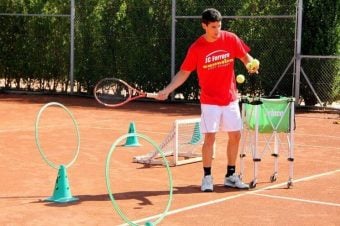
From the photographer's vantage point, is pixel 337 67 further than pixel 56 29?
No

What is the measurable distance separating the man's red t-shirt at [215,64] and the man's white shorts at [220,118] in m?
0.06

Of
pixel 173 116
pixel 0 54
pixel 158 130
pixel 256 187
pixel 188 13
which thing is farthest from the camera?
pixel 0 54

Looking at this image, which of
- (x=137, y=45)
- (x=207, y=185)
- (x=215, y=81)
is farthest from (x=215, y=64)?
(x=137, y=45)

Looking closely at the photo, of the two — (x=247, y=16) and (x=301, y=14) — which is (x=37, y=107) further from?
(x=301, y=14)

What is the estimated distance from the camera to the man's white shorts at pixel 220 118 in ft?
27.1

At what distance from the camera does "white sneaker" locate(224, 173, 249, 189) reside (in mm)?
8422

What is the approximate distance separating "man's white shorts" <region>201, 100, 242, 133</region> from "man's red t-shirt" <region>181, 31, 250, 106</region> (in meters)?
0.06

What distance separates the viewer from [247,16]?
18797mm

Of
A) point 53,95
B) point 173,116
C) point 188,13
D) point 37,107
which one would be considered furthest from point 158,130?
point 53,95

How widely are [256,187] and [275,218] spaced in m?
1.55

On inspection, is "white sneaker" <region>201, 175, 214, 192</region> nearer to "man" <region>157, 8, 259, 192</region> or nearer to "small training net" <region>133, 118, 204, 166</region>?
"man" <region>157, 8, 259, 192</region>

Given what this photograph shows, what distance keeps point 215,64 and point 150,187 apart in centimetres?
164

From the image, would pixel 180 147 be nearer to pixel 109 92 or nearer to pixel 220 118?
pixel 220 118

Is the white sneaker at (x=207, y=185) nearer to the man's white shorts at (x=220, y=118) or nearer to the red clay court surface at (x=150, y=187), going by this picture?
the red clay court surface at (x=150, y=187)
